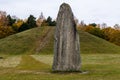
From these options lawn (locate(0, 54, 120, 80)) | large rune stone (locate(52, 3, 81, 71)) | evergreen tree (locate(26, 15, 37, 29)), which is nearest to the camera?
lawn (locate(0, 54, 120, 80))

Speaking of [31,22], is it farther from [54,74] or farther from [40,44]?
[54,74]

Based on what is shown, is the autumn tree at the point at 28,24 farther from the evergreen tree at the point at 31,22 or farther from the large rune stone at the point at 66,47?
the large rune stone at the point at 66,47

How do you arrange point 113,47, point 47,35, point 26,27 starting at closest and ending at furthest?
1. point 113,47
2. point 47,35
3. point 26,27

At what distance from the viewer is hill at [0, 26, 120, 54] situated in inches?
3100

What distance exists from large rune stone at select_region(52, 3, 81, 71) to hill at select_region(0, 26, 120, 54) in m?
51.1

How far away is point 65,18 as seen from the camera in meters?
25.6

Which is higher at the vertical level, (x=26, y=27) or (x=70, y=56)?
(x=26, y=27)

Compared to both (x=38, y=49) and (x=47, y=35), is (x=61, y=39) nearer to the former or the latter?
(x=38, y=49)

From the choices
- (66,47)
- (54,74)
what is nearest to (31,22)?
(66,47)

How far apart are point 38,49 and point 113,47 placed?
20266 mm

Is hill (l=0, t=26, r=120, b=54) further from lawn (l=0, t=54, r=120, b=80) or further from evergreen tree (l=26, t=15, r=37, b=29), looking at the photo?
lawn (l=0, t=54, r=120, b=80)

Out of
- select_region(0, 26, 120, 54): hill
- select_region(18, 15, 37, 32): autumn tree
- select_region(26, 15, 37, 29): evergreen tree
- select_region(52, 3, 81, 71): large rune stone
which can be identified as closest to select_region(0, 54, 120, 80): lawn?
select_region(52, 3, 81, 71): large rune stone

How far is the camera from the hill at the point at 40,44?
78750 mm

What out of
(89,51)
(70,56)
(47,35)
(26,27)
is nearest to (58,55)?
(70,56)
